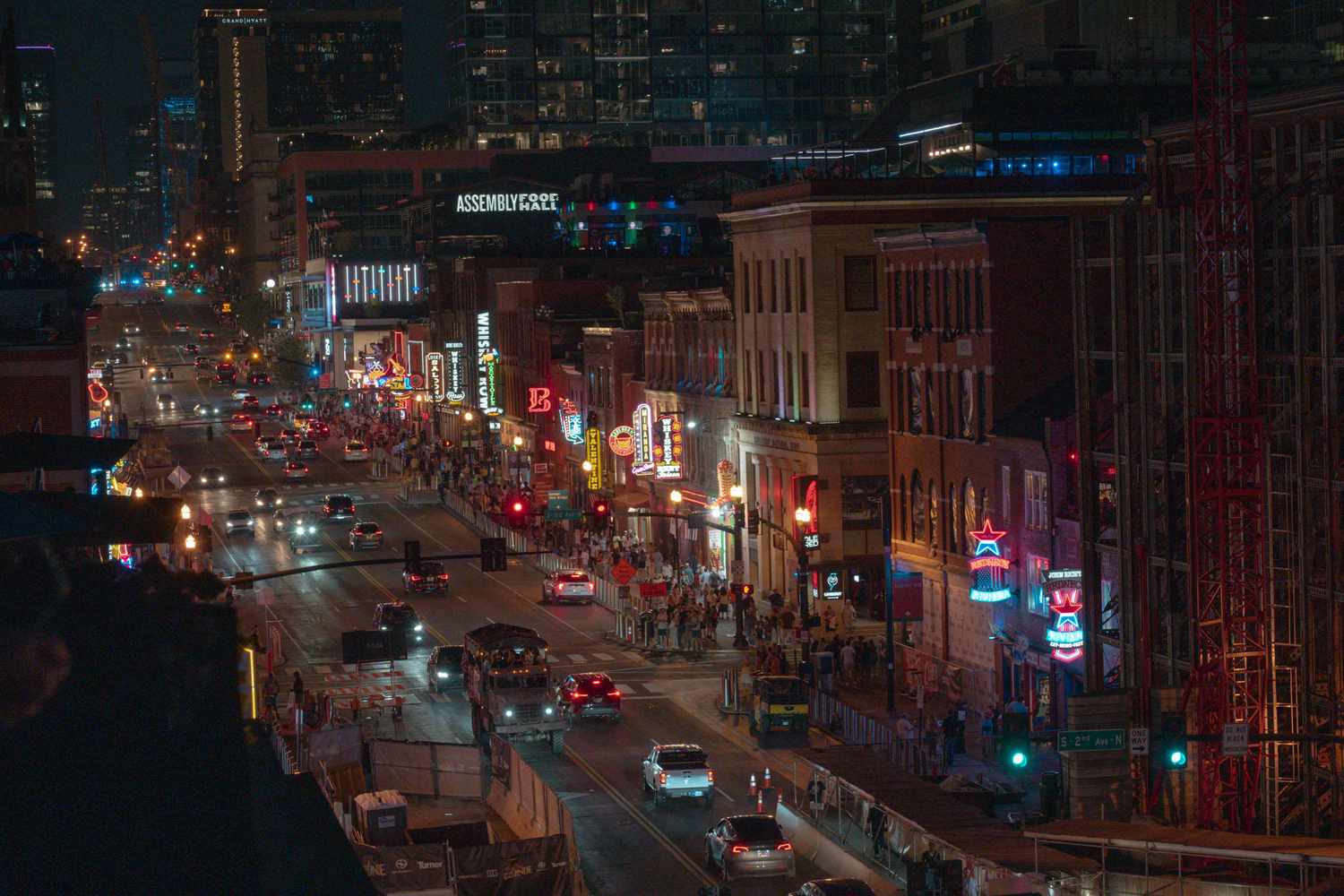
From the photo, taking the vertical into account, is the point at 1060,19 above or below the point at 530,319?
above

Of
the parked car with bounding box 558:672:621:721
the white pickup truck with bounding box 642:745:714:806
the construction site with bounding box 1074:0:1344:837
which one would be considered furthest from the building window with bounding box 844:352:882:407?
the white pickup truck with bounding box 642:745:714:806

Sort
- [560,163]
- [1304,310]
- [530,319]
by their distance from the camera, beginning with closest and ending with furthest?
[1304,310] < [530,319] < [560,163]

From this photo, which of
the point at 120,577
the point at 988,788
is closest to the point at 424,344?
the point at 988,788

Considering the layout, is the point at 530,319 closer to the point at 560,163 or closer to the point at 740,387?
the point at 740,387

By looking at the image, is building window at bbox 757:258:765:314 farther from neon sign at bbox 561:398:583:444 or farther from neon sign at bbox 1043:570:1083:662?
neon sign at bbox 1043:570:1083:662

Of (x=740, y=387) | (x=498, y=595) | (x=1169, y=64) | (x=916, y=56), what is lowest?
(x=498, y=595)

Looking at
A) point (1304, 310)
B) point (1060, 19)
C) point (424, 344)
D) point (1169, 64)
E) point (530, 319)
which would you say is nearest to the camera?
point (1304, 310)

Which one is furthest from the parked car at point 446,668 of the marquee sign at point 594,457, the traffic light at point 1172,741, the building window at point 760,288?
the marquee sign at point 594,457
